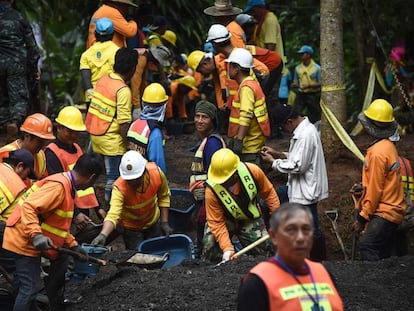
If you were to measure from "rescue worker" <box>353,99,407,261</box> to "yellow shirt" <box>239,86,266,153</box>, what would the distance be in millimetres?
1307

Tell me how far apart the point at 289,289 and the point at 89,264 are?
437 centimetres

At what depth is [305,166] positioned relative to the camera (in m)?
9.62

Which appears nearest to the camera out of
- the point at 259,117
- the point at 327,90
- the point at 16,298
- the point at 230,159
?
the point at 16,298

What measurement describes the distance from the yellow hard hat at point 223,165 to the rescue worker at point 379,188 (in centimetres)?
143

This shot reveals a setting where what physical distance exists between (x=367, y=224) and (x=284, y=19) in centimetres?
1069

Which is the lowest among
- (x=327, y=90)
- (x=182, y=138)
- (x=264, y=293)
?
(x=182, y=138)

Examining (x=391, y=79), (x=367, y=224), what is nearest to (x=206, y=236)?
(x=367, y=224)

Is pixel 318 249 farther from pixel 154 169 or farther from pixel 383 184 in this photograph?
pixel 154 169

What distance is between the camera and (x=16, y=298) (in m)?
8.20

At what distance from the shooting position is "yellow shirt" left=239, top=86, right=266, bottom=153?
34.6 ft

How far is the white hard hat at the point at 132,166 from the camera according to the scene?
31.0 feet

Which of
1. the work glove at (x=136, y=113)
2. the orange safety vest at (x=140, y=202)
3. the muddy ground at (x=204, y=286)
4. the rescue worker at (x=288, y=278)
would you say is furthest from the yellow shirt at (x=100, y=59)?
the rescue worker at (x=288, y=278)

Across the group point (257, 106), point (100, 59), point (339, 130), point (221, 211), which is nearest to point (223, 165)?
point (221, 211)

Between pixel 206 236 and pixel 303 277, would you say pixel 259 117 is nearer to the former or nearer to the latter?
pixel 206 236
